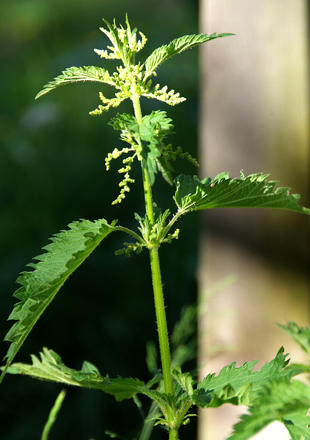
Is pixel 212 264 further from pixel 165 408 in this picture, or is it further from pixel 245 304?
pixel 165 408

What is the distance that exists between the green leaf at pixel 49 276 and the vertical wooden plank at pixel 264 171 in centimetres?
67

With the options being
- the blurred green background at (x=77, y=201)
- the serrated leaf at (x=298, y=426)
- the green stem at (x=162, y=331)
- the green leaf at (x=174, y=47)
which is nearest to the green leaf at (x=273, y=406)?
the serrated leaf at (x=298, y=426)

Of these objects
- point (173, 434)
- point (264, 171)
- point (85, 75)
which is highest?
point (85, 75)

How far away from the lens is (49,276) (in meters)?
0.42

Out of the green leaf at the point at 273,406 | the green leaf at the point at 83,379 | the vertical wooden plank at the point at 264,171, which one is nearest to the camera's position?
the green leaf at the point at 273,406

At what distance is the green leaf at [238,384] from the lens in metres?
0.37

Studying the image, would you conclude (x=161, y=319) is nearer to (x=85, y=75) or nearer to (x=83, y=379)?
(x=83, y=379)

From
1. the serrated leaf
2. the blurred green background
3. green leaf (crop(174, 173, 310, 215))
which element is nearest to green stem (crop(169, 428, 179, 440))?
the serrated leaf

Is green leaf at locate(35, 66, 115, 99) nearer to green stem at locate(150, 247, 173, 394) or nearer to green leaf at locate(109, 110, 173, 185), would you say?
green leaf at locate(109, 110, 173, 185)

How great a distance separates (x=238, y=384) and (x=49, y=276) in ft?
0.70

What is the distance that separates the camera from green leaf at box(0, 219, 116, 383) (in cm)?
39

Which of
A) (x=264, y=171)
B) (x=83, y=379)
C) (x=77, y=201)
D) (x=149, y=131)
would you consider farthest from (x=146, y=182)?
(x=77, y=201)

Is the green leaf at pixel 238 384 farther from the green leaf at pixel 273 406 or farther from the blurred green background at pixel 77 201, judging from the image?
the blurred green background at pixel 77 201

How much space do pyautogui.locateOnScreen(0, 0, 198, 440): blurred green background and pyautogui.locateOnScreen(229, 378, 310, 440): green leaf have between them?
118 cm
